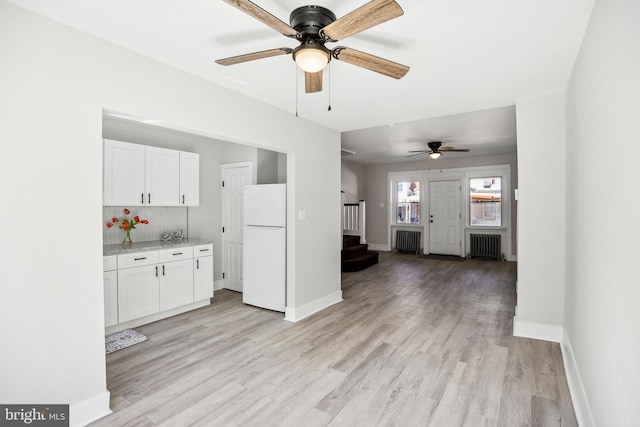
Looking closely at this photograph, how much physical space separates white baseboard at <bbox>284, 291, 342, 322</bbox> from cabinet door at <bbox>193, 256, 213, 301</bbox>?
115 centimetres

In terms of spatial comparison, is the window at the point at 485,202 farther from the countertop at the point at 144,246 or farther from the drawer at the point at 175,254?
the drawer at the point at 175,254

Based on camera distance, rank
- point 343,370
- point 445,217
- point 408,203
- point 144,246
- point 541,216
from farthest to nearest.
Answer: point 408,203
point 445,217
point 144,246
point 541,216
point 343,370

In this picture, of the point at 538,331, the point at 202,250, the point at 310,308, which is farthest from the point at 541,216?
the point at 202,250

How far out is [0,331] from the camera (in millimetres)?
1701

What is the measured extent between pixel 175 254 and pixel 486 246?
7.15m

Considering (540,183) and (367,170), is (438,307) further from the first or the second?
(367,170)

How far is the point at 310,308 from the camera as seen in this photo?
4059 millimetres

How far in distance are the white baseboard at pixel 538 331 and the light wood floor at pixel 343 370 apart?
3.9 inches

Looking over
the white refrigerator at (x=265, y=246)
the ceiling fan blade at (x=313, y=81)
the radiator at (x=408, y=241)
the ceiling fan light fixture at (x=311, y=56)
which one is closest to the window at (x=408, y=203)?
the radiator at (x=408, y=241)

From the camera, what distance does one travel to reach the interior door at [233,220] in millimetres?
4938

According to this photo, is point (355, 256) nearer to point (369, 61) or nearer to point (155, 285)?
point (155, 285)

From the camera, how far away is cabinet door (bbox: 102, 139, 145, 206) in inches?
139

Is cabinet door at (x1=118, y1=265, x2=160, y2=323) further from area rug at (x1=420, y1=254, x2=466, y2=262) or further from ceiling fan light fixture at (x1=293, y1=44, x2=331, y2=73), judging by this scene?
area rug at (x1=420, y1=254, x2=466, y2=262)

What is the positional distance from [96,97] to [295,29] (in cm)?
139
